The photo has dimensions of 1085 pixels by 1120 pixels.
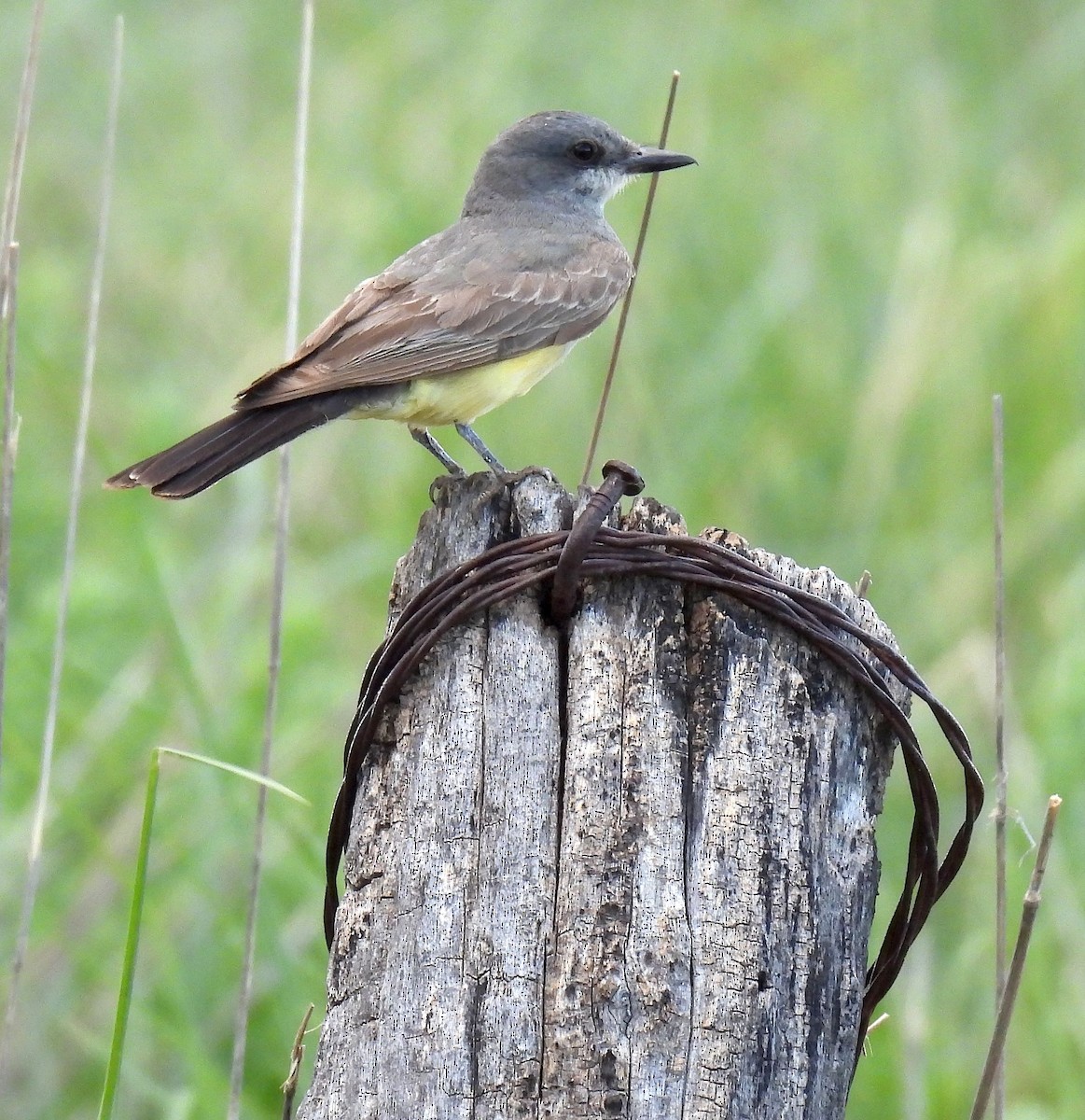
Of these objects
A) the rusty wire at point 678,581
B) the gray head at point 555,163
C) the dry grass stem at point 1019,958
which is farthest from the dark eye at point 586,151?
the dry grass stem at point 1019,958

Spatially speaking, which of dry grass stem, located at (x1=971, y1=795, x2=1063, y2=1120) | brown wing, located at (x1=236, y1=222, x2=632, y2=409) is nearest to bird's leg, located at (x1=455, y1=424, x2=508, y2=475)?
brown wing, located at (x1=236, y1=222, x2=632, y2=409)

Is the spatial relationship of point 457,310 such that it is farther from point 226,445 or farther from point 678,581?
point 678,581

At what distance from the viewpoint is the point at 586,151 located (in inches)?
185

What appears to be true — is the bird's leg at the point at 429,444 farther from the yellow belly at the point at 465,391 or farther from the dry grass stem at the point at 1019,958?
the dry grass stem at the point at 1019,958

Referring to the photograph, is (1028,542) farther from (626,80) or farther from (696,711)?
(696,711)

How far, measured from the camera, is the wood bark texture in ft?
6.84

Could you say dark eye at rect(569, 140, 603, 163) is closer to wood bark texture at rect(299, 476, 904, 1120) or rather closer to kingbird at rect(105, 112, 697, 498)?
kingbird at rect(105, 112, 697, 498)

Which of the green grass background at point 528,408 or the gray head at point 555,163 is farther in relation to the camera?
the gray head at point 555,163

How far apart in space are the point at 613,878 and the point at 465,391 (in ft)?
6.32

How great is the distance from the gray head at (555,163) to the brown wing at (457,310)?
28cm

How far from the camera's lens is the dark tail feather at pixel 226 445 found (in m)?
2.99

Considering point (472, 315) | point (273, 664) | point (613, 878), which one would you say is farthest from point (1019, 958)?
point (472, 315)

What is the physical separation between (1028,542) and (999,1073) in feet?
10.1

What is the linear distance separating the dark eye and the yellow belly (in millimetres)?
897
